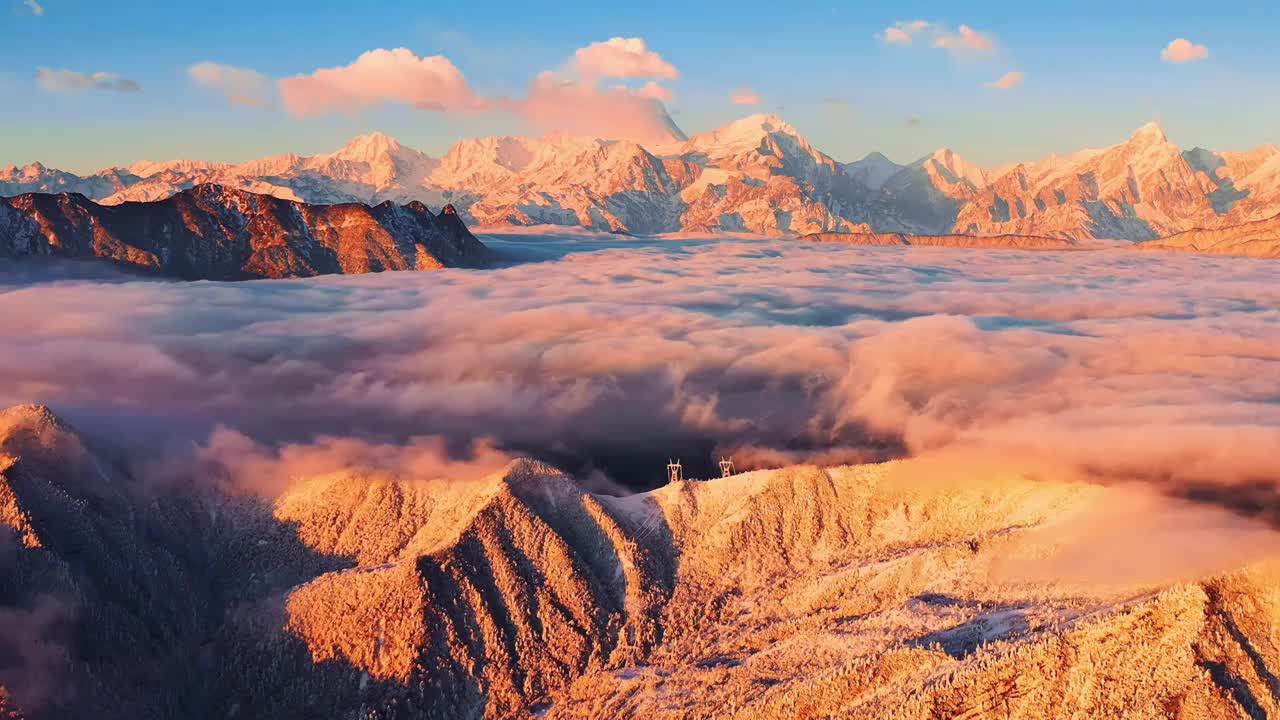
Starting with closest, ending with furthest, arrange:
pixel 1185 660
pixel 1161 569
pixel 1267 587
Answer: pixel 1185 660
pixel 1267 587
pixel 1161 569

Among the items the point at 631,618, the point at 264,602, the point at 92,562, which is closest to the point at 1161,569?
the point at 631,618

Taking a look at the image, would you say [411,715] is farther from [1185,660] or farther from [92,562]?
[1185,660]

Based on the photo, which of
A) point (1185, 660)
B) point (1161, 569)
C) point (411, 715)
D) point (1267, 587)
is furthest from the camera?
point (411, 715)

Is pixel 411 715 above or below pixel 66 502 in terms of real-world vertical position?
below

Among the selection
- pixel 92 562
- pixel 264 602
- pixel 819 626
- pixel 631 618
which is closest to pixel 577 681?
pixel 631 618

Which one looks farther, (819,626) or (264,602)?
(264,602)

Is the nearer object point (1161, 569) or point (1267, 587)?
point (1267, 587)

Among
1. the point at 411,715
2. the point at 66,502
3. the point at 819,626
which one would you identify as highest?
the point at 66,502

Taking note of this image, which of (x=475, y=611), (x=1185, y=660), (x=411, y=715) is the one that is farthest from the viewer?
(x=475, y=611)

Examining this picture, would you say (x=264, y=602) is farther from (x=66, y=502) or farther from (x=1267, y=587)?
(x=1267, y=587)
